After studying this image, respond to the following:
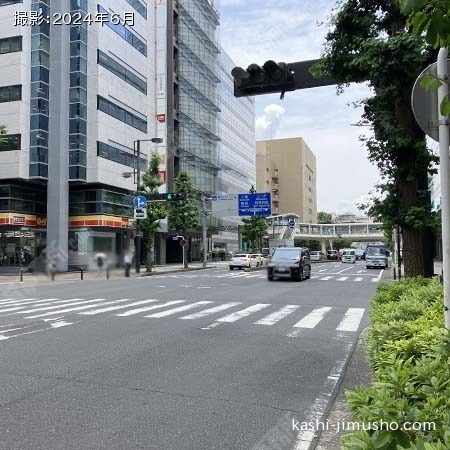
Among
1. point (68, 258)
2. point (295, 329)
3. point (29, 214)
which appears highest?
point (29, 214)

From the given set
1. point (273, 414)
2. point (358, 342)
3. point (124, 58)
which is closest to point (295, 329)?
point (358, 342)

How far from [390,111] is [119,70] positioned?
4969 mm

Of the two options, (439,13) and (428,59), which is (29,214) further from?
(428,59)

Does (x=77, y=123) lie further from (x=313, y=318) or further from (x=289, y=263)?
(x=289, y=263)

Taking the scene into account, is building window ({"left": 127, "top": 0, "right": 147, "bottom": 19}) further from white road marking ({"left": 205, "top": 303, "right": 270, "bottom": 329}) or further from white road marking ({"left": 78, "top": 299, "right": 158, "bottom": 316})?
white road marking ({"left": 78, "top": 299, "right": 158, "bottom": 316})

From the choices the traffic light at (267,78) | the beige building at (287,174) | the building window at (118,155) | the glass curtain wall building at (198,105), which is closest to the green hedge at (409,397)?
the building window at (118,155)

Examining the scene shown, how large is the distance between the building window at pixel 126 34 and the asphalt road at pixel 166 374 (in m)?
2.36

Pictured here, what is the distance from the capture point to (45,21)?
3.79 meters

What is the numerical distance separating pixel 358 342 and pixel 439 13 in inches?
290

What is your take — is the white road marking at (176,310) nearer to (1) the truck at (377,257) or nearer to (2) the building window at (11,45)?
(2) the building window at (11,45)

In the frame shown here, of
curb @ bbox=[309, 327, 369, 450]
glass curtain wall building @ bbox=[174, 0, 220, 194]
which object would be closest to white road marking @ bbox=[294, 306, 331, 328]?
curb @ bbox=[309, 327, 369, 450]

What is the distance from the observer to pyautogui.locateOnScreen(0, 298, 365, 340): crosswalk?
11.3 meters

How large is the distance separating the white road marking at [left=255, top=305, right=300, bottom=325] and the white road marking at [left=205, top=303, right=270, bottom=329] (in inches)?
25.6

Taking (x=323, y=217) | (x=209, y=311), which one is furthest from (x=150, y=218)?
(x=323, y=217)
